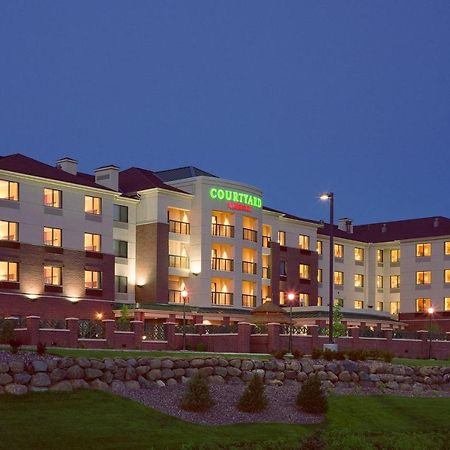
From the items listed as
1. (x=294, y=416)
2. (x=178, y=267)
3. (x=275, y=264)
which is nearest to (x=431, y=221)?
(x=275, y=264)

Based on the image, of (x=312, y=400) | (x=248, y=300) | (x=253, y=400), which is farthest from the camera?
(x=248, y=300)

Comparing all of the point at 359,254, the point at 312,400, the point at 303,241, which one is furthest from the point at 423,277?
the point at 312,400

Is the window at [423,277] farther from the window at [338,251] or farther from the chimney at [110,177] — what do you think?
the chimney at [110,177]

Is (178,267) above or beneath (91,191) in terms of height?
beneath

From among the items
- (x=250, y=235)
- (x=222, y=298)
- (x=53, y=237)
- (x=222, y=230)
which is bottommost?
(x=222, y=298)

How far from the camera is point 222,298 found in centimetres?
7075

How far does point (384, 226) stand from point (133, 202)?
3840cm

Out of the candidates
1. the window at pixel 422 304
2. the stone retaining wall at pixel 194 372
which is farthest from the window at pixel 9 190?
the window at pixel 422 304

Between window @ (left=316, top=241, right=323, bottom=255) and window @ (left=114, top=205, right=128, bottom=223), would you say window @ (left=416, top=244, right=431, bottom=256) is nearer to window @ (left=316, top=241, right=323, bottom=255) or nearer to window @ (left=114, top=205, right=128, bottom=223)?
window @ (left=316, top=241, right=323, bottom=255)

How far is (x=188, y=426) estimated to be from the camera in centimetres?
2534

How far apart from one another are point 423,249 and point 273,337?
47.1 metres

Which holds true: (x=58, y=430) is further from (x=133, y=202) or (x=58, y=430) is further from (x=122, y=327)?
(x=133, y=202)

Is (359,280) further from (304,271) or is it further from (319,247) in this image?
(304,271)

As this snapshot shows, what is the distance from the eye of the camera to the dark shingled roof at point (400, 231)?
294ft
